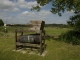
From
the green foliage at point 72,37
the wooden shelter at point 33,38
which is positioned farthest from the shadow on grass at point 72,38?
the wooden shelter at point 33,38

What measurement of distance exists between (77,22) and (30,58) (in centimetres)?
770

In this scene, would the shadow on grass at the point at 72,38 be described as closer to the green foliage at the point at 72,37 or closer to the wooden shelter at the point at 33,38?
the green foliage at the point at 72,37

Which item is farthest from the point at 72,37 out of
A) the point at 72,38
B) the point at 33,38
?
the point at 33,38

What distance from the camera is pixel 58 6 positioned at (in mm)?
13359

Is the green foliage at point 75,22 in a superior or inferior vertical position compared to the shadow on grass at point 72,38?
superior

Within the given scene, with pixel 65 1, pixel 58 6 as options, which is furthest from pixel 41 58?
pixel 58 6

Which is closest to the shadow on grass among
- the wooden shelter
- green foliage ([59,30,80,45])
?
green foliage ([59,30,80,45])

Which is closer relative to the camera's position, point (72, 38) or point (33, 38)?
point (33, 38)

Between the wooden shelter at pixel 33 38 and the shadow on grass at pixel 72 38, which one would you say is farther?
the shadow on grass at pixel 72 38

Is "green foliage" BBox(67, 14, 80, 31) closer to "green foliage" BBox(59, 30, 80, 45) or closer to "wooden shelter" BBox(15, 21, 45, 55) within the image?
"green foliage" BBox(59, 30, 80, 45)

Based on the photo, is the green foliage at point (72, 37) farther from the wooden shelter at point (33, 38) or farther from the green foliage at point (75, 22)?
the wooden shelter at point (33, 38)

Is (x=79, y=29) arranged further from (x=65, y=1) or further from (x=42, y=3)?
(x=42, y=3)

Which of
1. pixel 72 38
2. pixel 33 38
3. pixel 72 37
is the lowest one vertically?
pixel 72 38

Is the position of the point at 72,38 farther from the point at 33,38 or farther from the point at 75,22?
the point at 33,38
